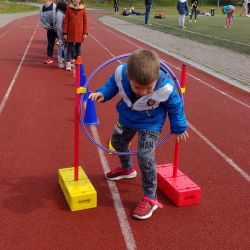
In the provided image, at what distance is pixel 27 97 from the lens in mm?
8055

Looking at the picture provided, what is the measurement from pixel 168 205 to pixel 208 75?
277 inches

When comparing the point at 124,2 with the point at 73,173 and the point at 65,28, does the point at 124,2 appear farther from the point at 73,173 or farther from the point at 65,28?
the point at 73,173

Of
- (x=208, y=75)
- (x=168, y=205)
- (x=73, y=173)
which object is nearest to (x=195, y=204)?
(x=168, y=205)

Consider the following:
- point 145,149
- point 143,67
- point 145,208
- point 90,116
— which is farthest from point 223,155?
point 143,67

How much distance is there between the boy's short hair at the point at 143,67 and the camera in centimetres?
308

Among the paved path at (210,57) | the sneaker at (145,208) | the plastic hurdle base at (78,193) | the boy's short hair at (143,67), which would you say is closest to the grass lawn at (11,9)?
the paved path at (210,57)

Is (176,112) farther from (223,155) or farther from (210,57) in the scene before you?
(210,57)

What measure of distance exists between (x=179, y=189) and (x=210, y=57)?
989 cm

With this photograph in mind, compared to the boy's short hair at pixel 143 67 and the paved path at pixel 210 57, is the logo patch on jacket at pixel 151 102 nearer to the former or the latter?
the boy's short hair at pixel 143 67

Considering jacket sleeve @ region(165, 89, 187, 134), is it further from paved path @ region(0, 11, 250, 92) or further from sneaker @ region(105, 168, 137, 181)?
paved path @ region(0, 11, 250, 92)

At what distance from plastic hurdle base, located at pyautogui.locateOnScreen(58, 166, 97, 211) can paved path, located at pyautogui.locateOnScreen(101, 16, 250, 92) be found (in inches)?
229

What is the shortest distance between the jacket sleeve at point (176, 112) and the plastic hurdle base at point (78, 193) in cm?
107

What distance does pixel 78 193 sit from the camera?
12.7ft

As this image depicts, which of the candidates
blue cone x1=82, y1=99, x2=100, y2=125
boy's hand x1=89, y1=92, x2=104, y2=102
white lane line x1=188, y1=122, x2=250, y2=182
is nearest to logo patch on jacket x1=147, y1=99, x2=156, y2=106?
boy's hand x1=89, y1=92, x2=104, y2=102
